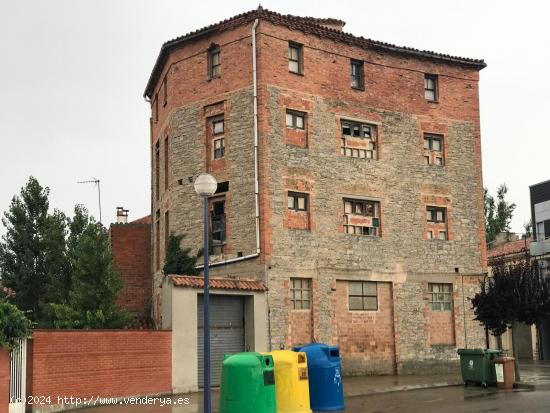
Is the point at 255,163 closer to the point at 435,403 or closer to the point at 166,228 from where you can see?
the point at 166,228

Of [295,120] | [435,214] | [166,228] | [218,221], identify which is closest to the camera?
[218,221]

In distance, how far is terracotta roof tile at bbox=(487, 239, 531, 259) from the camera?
45031 mm

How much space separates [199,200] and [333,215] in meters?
4.91

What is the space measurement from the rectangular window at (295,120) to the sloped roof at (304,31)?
3.12 m

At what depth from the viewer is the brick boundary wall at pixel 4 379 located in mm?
16469

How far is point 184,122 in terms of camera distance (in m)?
27.8

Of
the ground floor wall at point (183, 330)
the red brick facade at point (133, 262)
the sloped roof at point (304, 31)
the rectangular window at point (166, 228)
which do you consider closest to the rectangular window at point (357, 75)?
the sloped roof at point (304, 31)

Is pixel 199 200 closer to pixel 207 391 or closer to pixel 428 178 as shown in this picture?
pixel 428 178

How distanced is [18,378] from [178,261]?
952cm

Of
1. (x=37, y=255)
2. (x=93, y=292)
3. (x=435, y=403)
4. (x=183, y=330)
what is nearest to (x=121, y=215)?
(x=37, y=255)

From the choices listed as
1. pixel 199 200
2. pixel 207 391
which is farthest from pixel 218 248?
pixel 207 391

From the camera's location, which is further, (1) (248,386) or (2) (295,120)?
(2) (295,120)

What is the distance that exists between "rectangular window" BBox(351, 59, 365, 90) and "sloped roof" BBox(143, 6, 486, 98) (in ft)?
2.34

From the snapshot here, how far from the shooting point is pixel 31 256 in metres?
33.3
